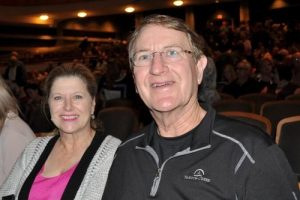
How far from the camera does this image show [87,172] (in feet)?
7.51

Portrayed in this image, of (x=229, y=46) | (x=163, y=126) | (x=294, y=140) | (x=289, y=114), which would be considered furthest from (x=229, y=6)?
(x=163, y=126)

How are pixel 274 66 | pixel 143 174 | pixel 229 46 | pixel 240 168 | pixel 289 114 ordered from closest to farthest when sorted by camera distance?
1. pixel 240 168
2. pixel 143 174
3. pixel 289 114
4. pixel 274 66
5. pixel 229 46

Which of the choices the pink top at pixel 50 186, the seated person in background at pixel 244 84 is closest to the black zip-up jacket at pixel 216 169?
the pink top at pixel 50 186

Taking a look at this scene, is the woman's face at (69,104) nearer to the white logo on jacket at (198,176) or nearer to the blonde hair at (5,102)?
the blonde hair at (5,102)

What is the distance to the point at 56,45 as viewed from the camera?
2002 centimetres

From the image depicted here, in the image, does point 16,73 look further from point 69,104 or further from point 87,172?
point 87,172

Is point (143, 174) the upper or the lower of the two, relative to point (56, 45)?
lower

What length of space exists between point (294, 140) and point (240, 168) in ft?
5.47

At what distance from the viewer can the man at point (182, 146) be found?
54.4 inches

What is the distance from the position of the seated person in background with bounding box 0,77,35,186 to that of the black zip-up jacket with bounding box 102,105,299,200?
4.16 feet

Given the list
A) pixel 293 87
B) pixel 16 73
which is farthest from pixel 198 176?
pixel 16 73

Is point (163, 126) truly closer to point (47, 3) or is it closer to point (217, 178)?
point (217, 178)

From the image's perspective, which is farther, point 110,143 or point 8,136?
point 8,136

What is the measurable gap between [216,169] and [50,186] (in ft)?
3.99
